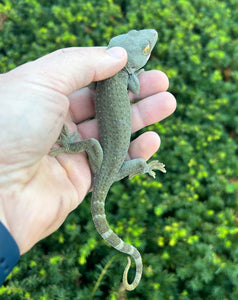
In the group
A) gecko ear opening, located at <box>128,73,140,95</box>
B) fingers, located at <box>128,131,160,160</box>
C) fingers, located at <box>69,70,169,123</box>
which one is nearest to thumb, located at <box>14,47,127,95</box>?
gecko ear opening, located at <box>128,73,140,95</box>

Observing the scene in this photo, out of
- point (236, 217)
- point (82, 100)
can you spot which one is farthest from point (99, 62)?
point (236, 217)

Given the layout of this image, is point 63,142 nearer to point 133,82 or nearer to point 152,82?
point 133,82

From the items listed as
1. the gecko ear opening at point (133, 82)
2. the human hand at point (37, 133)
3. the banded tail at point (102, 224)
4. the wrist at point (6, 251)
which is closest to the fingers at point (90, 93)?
the gecko ear opening at point (133, 82)

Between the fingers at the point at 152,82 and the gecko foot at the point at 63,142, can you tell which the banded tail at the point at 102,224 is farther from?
the fingers at the point at 152,82

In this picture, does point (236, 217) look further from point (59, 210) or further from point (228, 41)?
point (228, 41)

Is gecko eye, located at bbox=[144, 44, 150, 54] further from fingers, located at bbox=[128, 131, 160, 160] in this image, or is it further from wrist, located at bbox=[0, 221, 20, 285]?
wrist, located at bbox=[0, 221, 20, 285]
